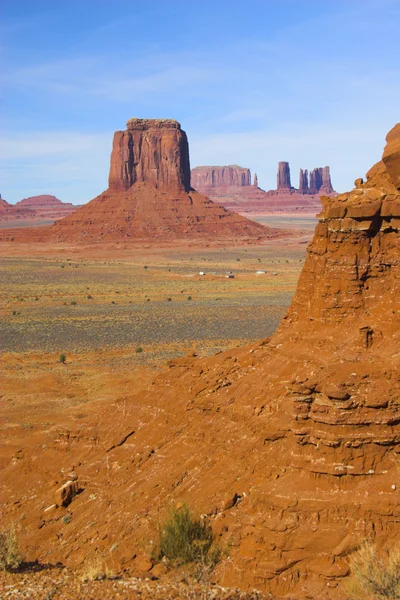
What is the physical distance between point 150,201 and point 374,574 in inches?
5325

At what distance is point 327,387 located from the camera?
1141 cm

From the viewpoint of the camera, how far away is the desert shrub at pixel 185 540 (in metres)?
11.0

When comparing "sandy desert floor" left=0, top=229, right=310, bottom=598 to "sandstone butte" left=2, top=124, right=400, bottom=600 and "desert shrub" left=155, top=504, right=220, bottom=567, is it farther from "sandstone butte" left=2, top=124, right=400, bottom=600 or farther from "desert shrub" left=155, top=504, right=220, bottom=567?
"sandstone butte" left=2, top=124, right=400, bottom=600

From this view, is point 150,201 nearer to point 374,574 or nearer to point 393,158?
point 393,158

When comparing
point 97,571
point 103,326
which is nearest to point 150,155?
point 103,326

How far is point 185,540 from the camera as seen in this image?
10992mm

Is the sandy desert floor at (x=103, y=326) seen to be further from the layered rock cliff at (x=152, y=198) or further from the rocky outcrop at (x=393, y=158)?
the layered rock cliff at (x=152, y=198)

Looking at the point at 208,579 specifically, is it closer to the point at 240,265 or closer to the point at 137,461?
the point at 137,461

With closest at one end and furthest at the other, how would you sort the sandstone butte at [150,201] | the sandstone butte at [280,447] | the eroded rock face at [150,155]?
1. the sandstone butte at [280,447]
2. the sandstone butte at [150,201]
3. the eroded rock face at [150,155]

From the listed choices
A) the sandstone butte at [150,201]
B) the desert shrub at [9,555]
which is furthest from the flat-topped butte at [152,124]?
the desert shrub at [9,555]

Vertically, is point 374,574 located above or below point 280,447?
below

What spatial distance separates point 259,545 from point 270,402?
119 inches

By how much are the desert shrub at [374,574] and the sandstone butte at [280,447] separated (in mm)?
292

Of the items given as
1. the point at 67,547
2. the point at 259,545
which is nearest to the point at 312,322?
the point at 259,545
